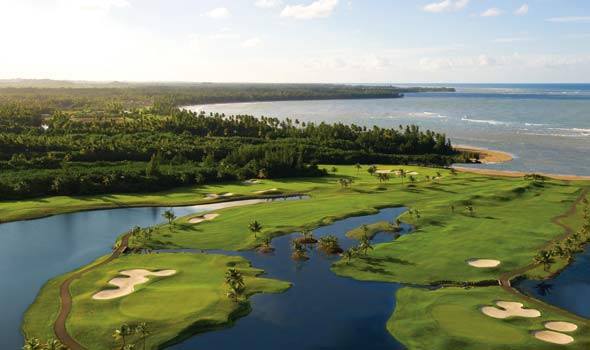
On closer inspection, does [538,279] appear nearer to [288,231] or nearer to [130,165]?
[288,231]

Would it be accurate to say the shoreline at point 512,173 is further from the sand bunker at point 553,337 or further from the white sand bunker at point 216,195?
the sand bunker at point 553,337

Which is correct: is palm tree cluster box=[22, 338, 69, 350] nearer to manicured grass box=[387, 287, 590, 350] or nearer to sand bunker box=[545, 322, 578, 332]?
manicured grass box=[387, 287, 590, 350]

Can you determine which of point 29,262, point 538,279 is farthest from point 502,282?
point 29,262

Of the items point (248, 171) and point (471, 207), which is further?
point (248, 171)

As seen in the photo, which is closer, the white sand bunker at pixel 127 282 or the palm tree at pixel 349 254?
the white sand bunker at pixel 127 282

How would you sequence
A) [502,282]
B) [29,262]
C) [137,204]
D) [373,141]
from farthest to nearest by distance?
1. [373,141]
2. [137,204]
3. [29,262]
4. [502,282]

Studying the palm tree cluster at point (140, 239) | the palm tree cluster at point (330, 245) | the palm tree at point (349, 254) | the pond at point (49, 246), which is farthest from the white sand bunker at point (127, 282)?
the palm tree at point (349, 254)
